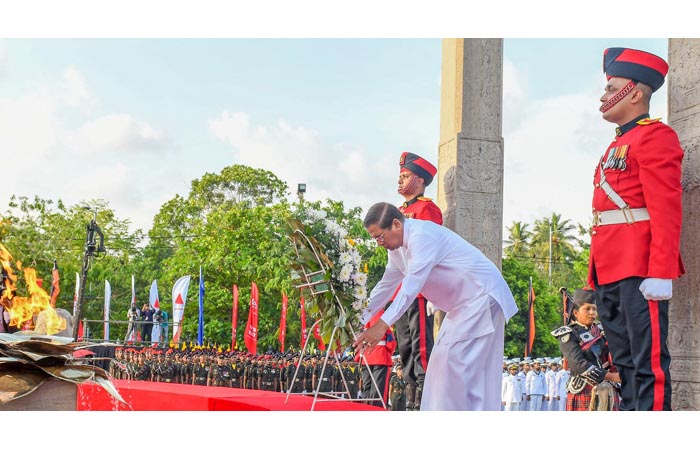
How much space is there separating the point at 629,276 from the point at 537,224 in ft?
184

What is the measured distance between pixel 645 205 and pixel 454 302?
1.40 meters

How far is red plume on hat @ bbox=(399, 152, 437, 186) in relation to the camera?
745 centimetres

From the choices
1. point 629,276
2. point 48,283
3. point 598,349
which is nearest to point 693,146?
point 629,276

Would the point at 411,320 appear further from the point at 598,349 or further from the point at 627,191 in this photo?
the point at 627,191

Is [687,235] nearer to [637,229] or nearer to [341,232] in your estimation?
[637,229]

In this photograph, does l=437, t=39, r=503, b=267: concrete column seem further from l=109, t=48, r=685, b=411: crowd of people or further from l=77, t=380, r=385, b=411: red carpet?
l=77, t=380, r=385, b=411: red carpet

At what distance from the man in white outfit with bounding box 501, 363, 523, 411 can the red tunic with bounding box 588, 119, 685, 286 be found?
16.8 m

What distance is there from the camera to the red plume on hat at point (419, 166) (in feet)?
24.4

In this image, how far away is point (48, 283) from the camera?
114ft

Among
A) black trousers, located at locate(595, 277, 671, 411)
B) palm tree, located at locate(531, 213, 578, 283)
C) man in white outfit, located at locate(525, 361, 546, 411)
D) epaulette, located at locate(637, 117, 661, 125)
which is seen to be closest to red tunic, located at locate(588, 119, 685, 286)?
epaulette, located at locate(637, 117, 661, 125)

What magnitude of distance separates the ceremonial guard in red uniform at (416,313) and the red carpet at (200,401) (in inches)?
61.8

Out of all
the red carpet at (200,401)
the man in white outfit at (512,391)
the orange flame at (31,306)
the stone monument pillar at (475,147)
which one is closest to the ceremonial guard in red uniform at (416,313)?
the stone monument pillar at (475,147)

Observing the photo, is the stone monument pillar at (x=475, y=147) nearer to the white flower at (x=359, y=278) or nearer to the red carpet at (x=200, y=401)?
the white flower at (x=359, y=278)

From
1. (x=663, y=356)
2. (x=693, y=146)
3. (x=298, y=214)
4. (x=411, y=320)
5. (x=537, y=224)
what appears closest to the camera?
(x=663, y=356)
